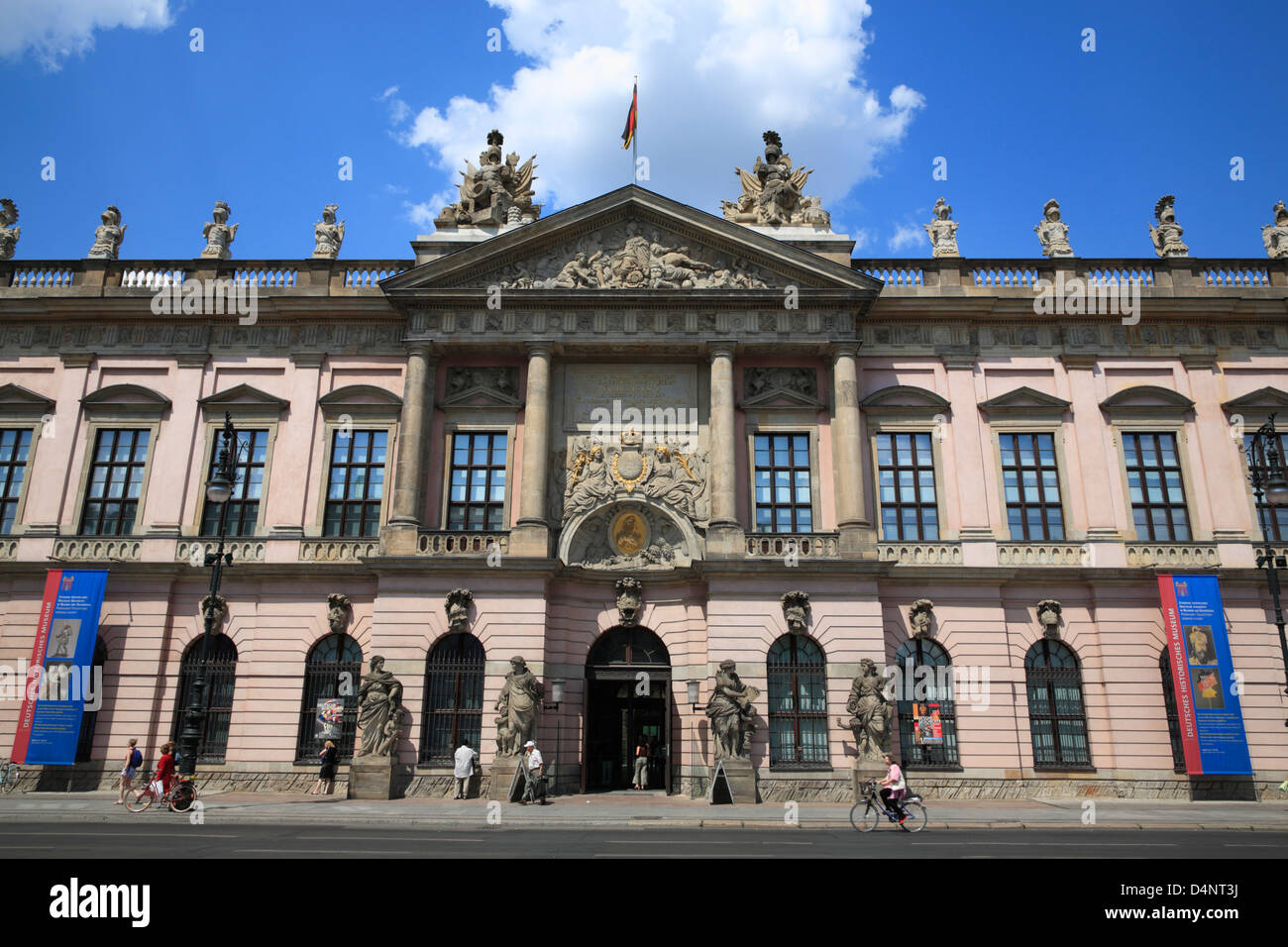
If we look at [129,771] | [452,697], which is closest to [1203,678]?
[452,697]

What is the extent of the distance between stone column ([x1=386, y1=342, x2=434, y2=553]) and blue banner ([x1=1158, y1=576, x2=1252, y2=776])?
901 inches

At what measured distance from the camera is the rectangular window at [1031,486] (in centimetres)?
2758

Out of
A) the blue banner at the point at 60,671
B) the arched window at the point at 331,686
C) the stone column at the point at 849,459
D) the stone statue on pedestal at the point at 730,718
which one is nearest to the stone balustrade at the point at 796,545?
the stone column at the point at 849,459

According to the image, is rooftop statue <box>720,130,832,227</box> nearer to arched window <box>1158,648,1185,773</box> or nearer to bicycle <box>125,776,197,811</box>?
arched window <box>1158,648,1185,773</box>

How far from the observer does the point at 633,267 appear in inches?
1127

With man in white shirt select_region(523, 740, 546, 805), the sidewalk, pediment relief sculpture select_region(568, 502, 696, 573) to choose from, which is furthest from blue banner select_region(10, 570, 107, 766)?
pediment relief sculpture select_region(568, 502, 696, 573)

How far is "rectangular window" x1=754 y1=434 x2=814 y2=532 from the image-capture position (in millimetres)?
27500

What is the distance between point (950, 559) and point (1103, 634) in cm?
499

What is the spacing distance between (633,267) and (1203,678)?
21371mm

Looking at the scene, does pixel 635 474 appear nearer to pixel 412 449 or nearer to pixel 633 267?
pixel 633 267

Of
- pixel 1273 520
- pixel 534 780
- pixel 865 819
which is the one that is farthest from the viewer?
pixel 1273 520

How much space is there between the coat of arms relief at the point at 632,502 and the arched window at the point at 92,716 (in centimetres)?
1494
